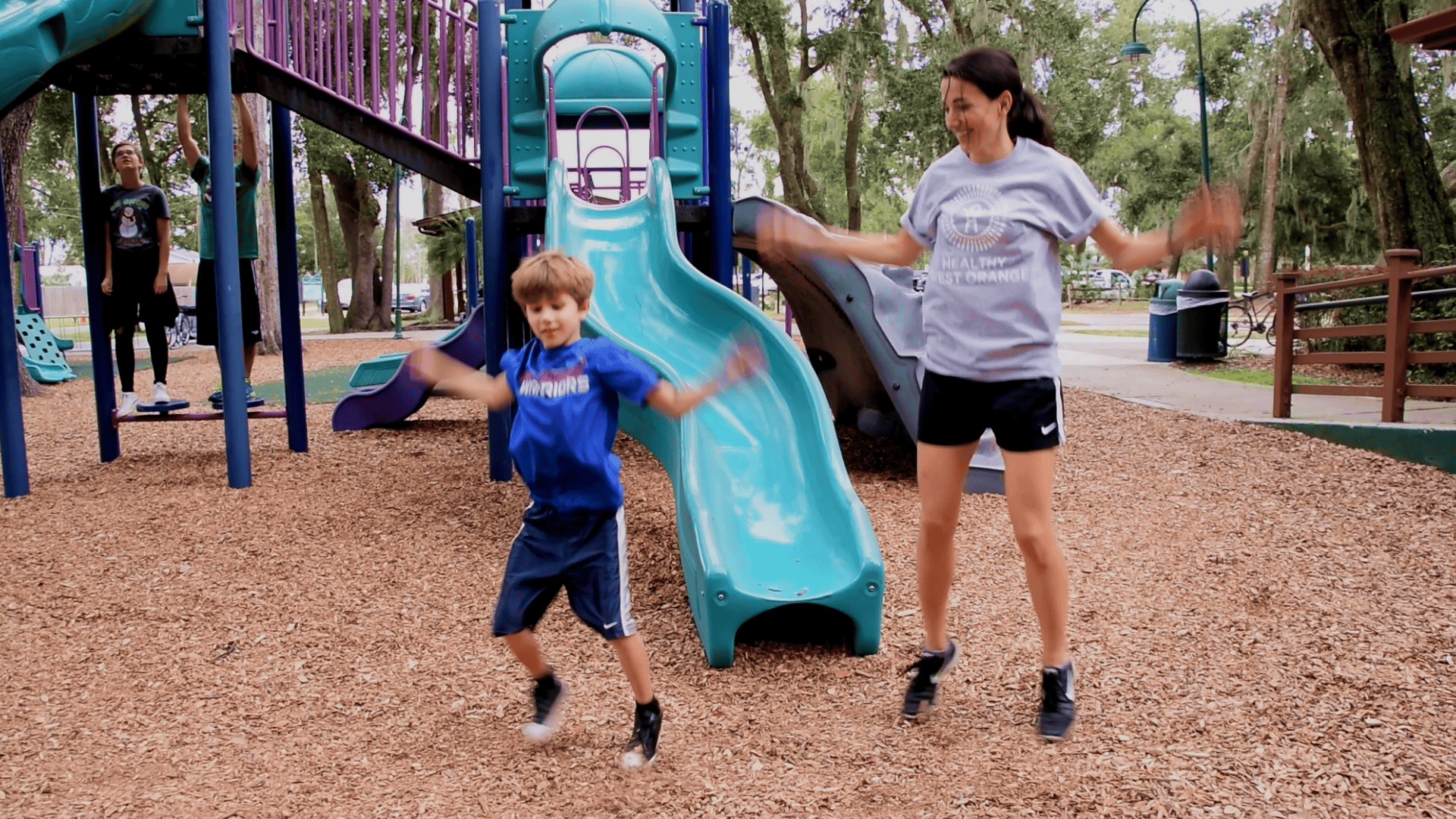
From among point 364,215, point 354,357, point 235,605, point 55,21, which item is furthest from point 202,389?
point 364,215

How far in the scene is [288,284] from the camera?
282 inches

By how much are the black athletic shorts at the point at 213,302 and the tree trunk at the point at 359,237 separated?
21717 millimetres

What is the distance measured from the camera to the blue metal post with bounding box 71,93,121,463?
648 centimetres

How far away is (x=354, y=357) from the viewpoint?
55.9 ft

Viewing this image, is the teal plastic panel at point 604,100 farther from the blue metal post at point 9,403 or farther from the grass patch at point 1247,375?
the grass patch at point 1247,375

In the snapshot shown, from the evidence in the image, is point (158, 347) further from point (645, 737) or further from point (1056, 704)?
point (1056, 704)

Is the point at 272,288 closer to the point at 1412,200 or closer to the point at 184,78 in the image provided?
the point at 184,78

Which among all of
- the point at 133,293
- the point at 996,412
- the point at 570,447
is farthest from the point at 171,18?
the point at 996,412

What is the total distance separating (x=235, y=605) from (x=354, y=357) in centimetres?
1372

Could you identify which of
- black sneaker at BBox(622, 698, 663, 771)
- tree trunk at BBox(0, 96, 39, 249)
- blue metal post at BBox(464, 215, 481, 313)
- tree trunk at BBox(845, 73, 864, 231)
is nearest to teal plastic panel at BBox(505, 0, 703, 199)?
blue metal post at BBox(464, 215, 481, 313)

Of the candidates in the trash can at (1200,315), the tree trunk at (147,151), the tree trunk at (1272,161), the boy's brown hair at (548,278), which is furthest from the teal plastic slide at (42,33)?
the tree trunk at (1272,161)

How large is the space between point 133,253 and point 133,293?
0.24 metres

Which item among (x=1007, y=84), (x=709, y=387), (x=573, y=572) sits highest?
(x=1007, y=84)

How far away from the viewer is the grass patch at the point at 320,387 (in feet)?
35.6
